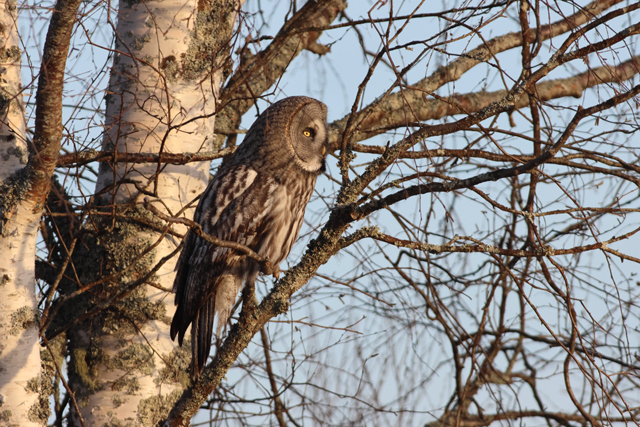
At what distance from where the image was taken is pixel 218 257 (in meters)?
2.97

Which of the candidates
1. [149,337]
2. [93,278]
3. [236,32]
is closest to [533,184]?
[236,32]

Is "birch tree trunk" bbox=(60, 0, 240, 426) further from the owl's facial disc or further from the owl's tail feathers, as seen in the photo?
the owl's facial disc

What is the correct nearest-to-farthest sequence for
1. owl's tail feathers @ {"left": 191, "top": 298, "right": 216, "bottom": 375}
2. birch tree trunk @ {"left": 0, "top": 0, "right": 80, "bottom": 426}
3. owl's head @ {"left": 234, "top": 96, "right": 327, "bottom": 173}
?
birch tree trunk @ {"left": 0, "top": 0, "right": 80, "bottom": 426} < owl's tail feathers @ {"left": 191, "top": 298, "right": 216, "bottom": 375} < owl's head @ {"left": 234, "top": 96, "right": 327, "bottom": 173}

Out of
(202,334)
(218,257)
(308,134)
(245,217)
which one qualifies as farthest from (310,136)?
(202,334)

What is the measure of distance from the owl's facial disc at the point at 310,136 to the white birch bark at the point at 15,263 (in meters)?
1.39

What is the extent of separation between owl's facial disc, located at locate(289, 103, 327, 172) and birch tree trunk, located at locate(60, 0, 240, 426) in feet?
1.58

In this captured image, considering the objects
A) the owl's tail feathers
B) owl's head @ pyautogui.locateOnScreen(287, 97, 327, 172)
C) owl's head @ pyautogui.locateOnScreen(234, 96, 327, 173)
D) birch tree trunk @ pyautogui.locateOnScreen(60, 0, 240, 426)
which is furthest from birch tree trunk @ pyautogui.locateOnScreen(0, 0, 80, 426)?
owl's head @ pyautogui.locateOnScreen(287, 97, 327, 172)

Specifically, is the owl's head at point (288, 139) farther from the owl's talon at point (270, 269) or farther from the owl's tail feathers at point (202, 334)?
the owl's tail feathers at point (202, 334)

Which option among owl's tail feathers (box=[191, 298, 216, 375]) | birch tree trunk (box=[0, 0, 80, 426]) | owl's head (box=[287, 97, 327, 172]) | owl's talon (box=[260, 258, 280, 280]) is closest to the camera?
birch tree trunk (box=[0, 0, 80, 426])

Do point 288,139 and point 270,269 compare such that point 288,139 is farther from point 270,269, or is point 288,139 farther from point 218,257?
point 270,269

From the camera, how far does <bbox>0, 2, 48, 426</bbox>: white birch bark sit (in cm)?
238

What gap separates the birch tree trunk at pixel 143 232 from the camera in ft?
9.82

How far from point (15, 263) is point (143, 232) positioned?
2.57ft

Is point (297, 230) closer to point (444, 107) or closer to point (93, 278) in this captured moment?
point (93, 278)
